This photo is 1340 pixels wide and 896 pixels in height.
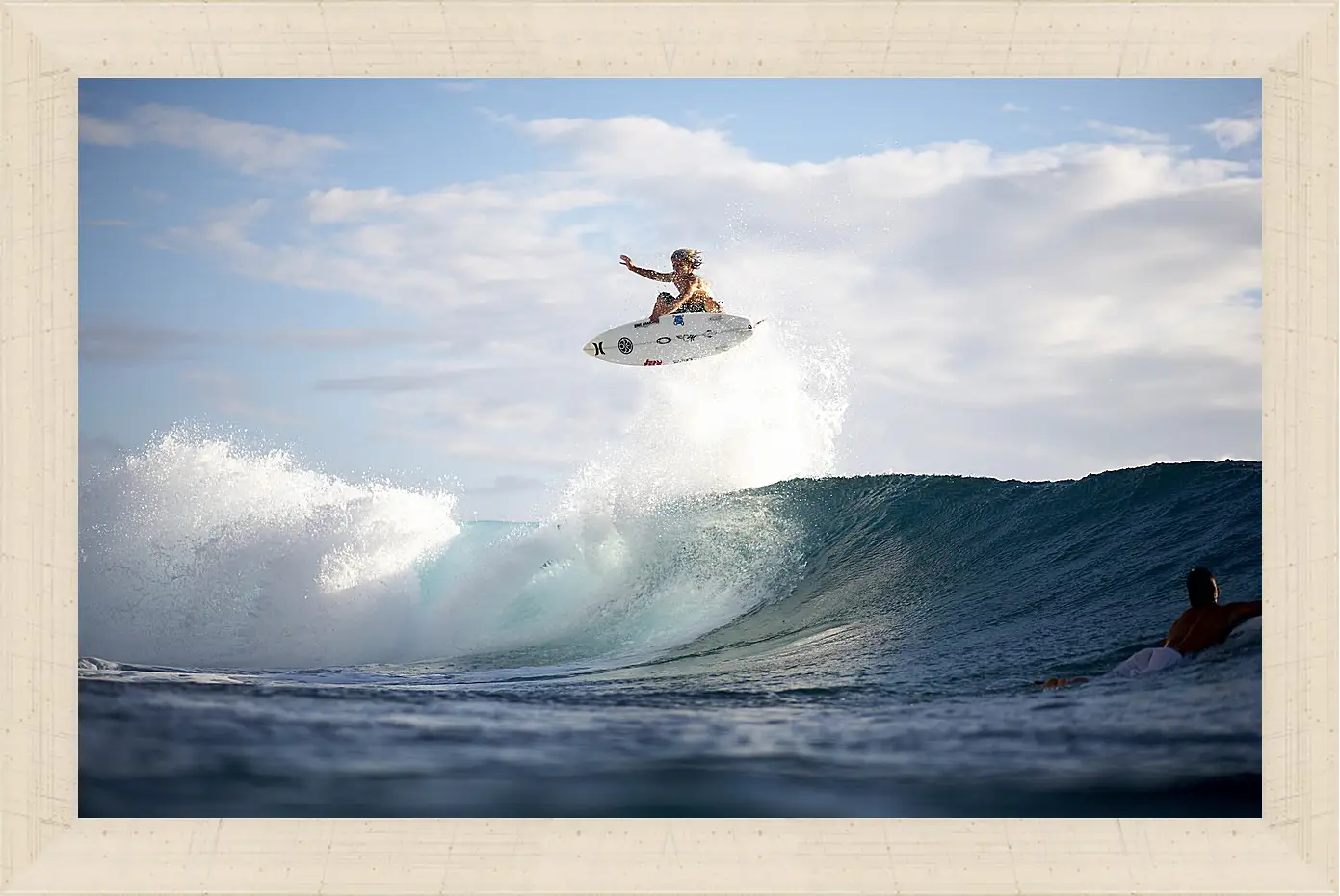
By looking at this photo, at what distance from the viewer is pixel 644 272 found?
19.1 feet

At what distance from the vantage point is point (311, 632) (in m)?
7.30

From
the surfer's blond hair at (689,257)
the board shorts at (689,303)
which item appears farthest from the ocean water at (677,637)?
the surfer's blond hair at (689,257)

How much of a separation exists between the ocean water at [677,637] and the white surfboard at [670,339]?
35.0 inches

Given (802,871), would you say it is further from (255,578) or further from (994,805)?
(255,578)

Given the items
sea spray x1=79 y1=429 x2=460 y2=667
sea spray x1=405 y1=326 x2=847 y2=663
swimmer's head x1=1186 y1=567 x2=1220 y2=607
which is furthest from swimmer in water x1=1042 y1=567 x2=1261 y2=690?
sea spray x1=79 y1=429 x2=460 y2=667

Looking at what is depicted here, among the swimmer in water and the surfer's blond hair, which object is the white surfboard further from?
the swimmer in water

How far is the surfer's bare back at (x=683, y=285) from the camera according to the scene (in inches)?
232

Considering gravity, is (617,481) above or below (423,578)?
above

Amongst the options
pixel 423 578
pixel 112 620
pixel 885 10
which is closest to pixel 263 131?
pixel 885 10

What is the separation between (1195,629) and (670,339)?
356 centimetres

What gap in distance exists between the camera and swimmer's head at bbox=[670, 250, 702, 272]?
5902mm

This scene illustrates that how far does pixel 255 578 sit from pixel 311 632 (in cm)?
68

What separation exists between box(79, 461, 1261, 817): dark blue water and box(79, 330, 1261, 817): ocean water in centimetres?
2

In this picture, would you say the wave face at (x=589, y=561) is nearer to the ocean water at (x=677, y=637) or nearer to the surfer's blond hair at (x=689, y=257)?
the ocean water at (x=677, y=637)
